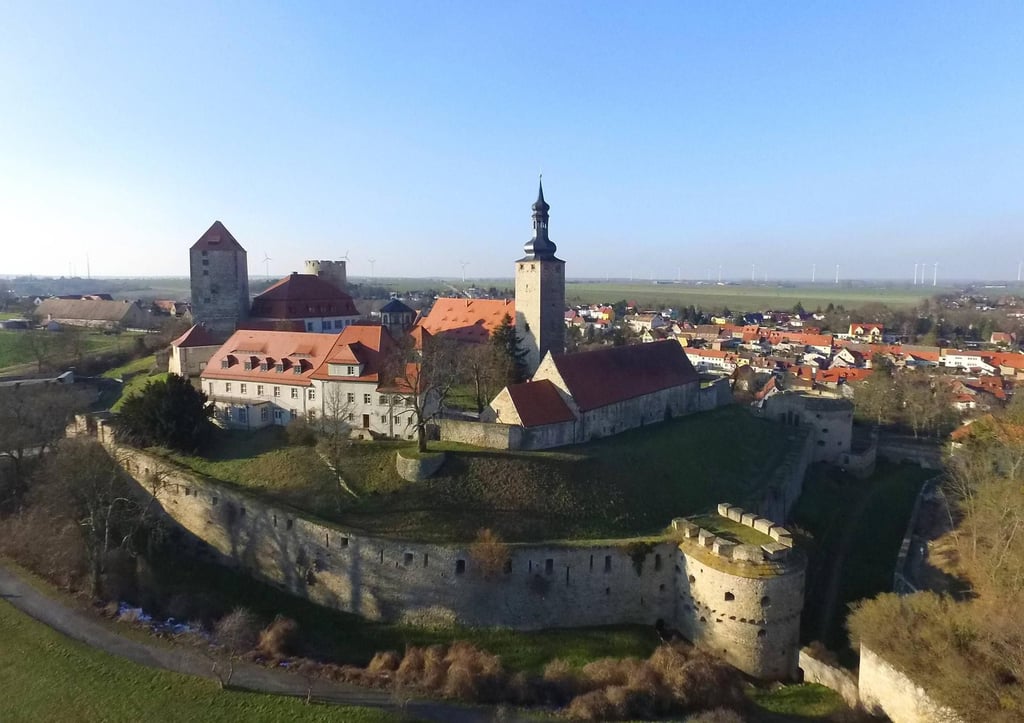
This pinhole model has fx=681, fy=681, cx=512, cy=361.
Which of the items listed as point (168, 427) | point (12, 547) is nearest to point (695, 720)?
point (168, 427)

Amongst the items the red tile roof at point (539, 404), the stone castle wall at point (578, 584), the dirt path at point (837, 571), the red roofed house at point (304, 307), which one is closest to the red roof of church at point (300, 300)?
the red roofed house at point (304, 307)

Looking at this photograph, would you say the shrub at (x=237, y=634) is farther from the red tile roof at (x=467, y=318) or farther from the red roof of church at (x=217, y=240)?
the red roof of church at (x=217, y=240)

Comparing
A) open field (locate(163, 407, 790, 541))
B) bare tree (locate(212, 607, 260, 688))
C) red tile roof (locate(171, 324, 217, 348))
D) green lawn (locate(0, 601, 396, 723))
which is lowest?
green lawn (locate(0, 601, 396, 723))

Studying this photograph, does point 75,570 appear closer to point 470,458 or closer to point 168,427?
point 168,427

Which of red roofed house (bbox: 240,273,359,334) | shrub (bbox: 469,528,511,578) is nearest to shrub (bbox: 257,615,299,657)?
shrub (bbox: 469,528,511,578)

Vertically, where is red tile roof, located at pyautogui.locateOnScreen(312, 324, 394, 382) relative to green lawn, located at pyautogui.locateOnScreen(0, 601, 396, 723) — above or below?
above

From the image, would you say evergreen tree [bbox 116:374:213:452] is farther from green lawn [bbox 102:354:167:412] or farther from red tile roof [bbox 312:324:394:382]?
green lawn [bbox 102:354:167:412]

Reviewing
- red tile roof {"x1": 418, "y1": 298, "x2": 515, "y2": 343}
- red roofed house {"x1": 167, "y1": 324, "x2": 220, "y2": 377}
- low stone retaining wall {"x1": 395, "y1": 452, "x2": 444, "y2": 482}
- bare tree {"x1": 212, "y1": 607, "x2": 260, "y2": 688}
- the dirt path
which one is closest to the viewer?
bare tree {"x1": 212, "y1": 607, "x2": 260, "y2": 688}
